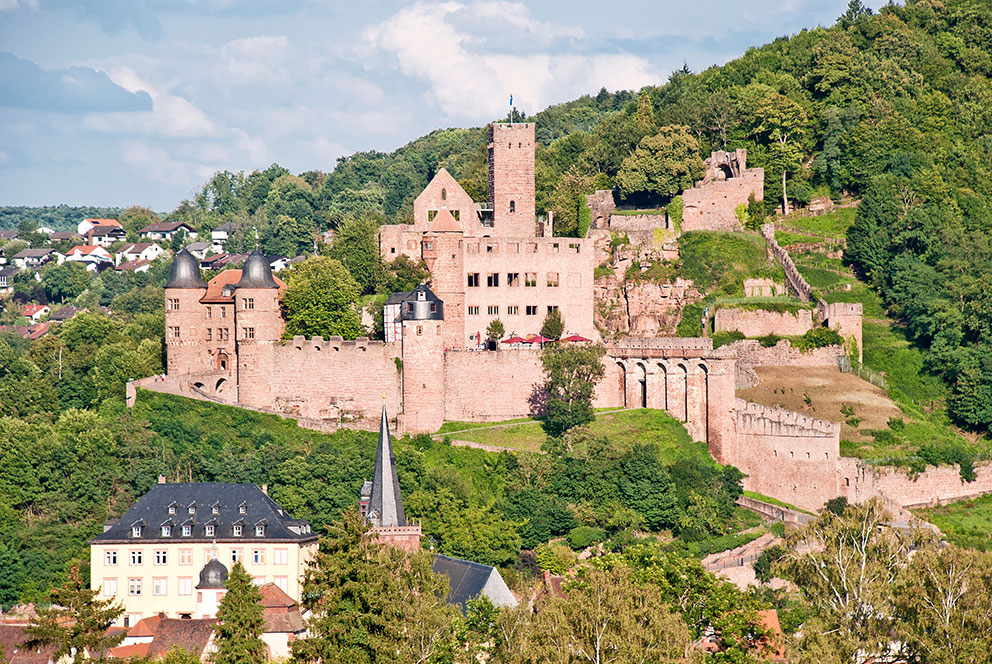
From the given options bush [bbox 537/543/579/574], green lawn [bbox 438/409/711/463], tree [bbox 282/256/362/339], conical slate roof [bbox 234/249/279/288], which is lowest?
bush [bbox 537/543/579/574]

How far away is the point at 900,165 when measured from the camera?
99.9 metres

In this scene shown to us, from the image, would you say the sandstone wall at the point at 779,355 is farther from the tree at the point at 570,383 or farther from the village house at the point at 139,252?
the village house at the point at 139,252

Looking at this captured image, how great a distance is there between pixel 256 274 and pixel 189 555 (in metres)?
19.2

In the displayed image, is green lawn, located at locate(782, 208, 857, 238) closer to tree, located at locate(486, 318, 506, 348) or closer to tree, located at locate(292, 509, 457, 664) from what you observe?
tree, located at locate(486, 318, 506, 348)

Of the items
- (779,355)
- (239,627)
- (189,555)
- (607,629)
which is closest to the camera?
(607,629)

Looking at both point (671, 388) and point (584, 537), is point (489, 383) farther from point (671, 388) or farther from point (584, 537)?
point (584, 537)

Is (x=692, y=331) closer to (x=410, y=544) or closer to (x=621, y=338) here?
(x=621, y=338)

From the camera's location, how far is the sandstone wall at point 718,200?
97188 mm

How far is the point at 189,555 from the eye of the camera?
73000mm

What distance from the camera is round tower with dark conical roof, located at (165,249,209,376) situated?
88.0 metres

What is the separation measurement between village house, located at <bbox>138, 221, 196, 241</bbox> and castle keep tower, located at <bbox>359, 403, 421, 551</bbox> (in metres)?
116

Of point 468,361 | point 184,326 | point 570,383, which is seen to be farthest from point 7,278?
point 570,383

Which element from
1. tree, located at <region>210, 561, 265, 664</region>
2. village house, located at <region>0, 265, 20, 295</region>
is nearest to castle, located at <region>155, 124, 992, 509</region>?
tree, located at <region>210, 561, 265, 664</region>

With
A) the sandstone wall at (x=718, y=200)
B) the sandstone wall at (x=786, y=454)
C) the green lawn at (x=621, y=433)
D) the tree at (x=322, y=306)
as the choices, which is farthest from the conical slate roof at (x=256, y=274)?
the sandstone wall at (x=786, y=454)
